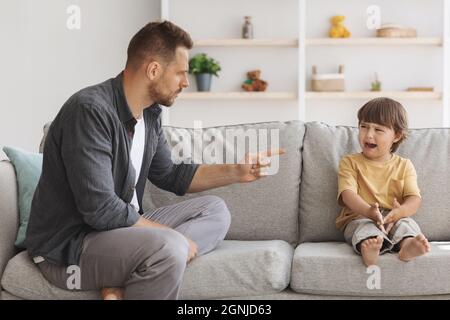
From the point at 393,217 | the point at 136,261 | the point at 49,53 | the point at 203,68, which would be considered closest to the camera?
the point at 136,261

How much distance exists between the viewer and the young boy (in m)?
2.63

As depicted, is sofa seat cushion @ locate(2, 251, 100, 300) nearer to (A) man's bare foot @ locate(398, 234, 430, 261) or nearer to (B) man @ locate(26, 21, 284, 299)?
(B) man @ locate(26, 21, 284, 299)

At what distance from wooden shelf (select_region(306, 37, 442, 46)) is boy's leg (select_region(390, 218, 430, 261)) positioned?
10.0ft

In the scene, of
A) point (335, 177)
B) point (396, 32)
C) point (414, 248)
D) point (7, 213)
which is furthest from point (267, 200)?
point (396, 32)

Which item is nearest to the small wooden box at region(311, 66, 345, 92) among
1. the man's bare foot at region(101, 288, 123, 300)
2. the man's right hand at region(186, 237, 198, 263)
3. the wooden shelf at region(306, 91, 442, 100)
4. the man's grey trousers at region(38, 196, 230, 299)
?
the wooden shelf at region(306, 91, 442, 100)

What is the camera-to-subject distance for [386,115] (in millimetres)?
2754

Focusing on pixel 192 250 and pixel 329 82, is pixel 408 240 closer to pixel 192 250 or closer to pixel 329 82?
pixel 192 250

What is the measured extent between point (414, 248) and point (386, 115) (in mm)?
Result: 594

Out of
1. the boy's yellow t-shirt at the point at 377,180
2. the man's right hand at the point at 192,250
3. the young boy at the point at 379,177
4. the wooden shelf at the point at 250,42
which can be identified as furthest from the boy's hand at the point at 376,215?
the wooden shelf at the point at 250,42

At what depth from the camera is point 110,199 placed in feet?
7.22

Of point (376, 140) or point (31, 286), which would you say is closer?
point (31, 286)

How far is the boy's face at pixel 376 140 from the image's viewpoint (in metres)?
2.76
